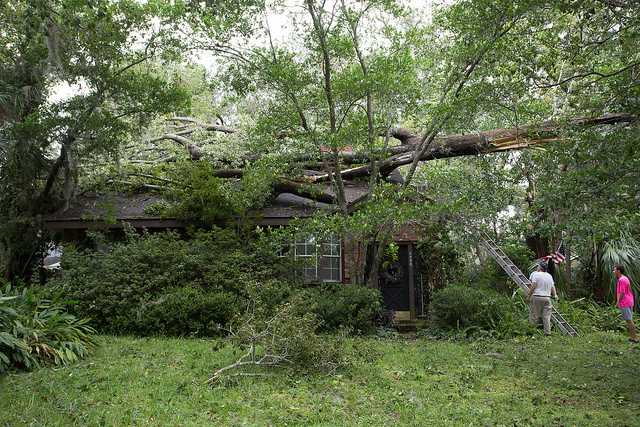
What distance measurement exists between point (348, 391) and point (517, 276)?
7328mm

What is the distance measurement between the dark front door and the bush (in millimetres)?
8290

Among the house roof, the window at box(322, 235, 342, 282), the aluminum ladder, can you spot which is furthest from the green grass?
the window at box(322, 235, 342, 282)

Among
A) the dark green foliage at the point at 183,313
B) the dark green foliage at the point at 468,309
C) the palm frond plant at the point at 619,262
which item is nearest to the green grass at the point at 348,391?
the dark green foliage at the point at 183,313

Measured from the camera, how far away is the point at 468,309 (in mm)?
10523

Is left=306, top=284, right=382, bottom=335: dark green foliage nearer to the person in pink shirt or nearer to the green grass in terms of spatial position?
the green grass

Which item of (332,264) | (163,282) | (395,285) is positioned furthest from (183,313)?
(395,285)

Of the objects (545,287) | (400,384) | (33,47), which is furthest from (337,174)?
(33,47)

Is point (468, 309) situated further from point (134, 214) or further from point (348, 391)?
point (134, 214)

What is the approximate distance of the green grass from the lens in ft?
15.6

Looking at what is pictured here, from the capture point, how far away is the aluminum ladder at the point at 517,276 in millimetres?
10164

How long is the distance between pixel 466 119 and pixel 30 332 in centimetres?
898

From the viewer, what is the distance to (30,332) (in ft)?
22.9

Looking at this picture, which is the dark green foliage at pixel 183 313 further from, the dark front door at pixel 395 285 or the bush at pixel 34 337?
the dark front door at pixel 395 285

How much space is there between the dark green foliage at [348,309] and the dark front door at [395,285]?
3.08 metres
